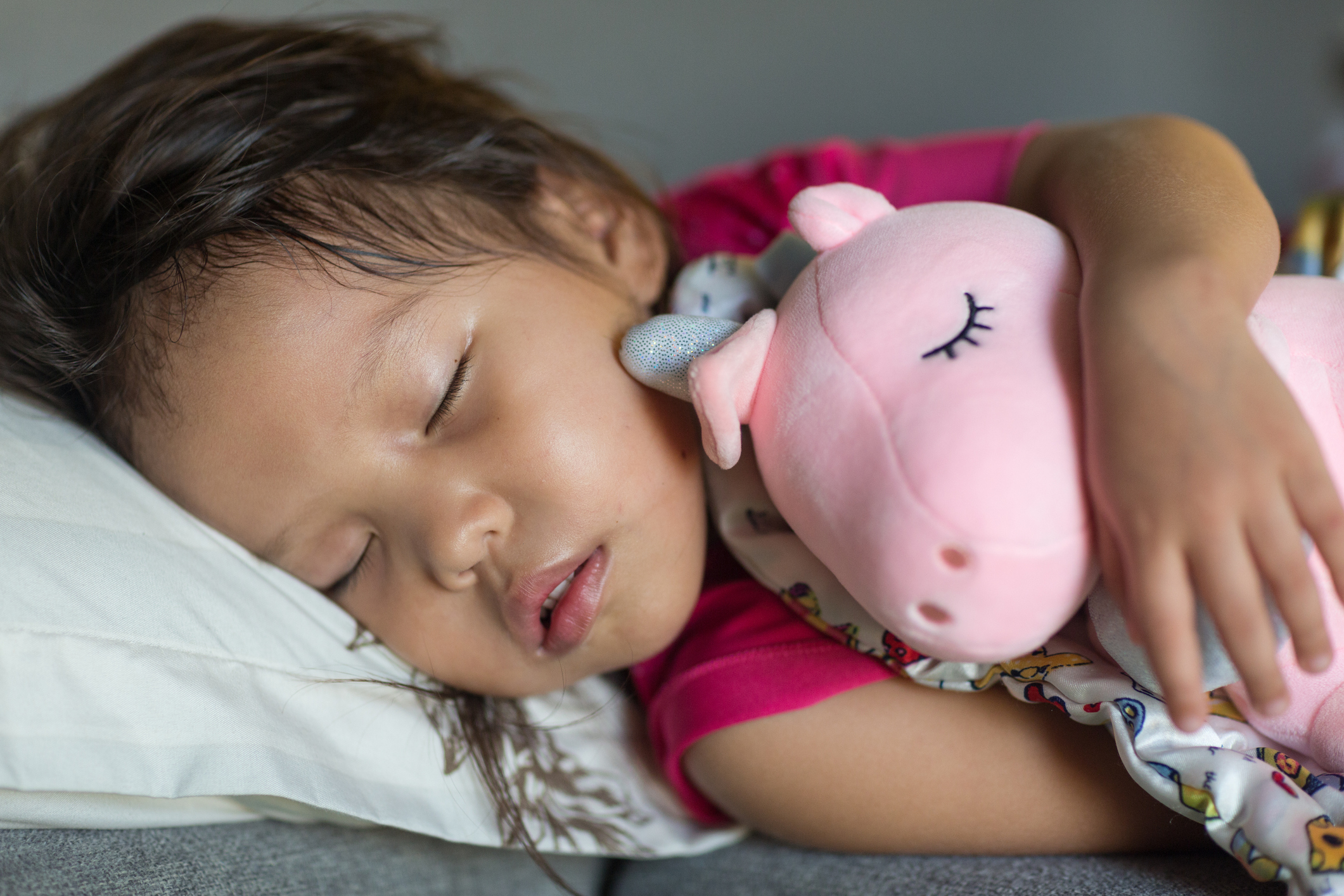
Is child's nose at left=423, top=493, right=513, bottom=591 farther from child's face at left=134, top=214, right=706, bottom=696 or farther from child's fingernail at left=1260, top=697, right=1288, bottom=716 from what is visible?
child's fingernail at left=1260, top=697, right=1288, bottom=716

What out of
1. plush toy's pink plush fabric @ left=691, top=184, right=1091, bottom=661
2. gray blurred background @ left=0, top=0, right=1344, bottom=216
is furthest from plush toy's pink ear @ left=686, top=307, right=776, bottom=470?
gray blurred background @ left=0, top=0, right=1344, bottom=216

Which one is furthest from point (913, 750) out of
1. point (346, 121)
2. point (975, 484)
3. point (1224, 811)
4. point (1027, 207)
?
point (346, 121)

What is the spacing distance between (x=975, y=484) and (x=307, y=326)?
0.52m

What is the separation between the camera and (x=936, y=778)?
2.43 ft

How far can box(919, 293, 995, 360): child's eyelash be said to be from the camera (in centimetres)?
52

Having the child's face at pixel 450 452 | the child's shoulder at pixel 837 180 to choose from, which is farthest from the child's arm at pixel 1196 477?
the child's shoulder at pixel 837 180

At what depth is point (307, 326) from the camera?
0.71m

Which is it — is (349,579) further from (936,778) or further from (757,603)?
(936,778)

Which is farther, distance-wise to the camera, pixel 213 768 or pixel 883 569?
pixel 213 768

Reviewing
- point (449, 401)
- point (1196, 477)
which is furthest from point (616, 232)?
point (1196, 477)

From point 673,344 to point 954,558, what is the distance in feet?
0.90

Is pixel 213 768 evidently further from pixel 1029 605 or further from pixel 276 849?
pixel 1029 605

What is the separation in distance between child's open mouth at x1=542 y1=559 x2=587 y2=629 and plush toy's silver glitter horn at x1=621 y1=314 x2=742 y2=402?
173mm

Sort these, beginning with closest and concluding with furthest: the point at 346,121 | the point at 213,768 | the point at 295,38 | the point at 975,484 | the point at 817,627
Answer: the point at 975,484 < the point at 213,768 < the point at 817,627 < the point at 346,121 < the point at 295,38
